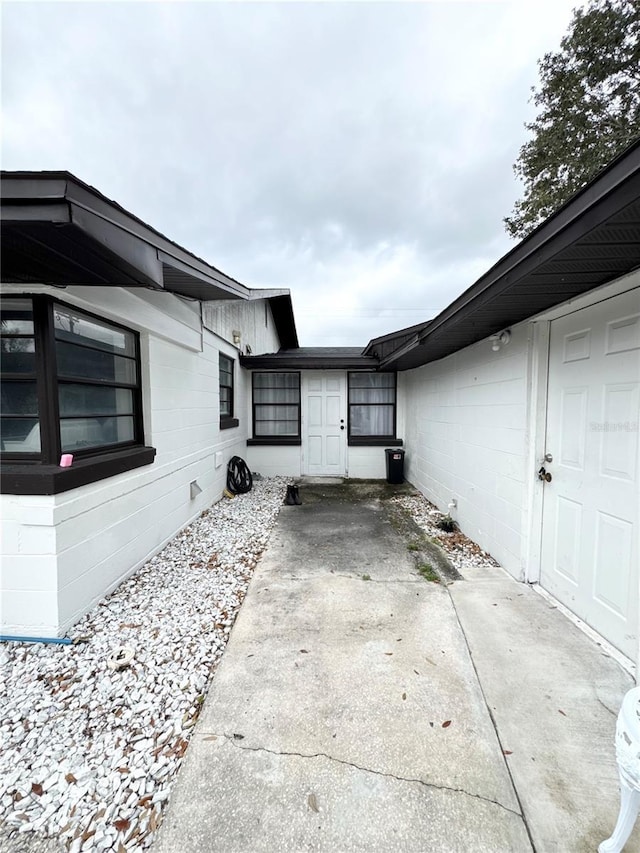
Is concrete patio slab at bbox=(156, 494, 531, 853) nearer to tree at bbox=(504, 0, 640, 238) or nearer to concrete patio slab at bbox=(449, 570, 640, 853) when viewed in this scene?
concrete patio slab at bbox=(449, 570, 640, 853)

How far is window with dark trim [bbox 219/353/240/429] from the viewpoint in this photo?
5.83m

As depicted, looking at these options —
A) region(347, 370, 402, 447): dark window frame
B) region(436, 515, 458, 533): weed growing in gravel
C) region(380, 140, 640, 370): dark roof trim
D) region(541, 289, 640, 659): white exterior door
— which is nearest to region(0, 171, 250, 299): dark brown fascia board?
region(380, 140, 640, 370): dark roof trim

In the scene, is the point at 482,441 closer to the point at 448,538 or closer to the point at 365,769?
the point at 448,538

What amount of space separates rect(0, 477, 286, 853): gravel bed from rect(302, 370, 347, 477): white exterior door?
4568mm

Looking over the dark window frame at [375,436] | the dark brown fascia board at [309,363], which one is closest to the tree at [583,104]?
the dark window frame at [375,436]

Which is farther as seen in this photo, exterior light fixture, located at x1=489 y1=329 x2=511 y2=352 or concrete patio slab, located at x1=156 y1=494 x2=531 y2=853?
exterior light fixture, located at x1=489 y1=329 x2=511 y2=352

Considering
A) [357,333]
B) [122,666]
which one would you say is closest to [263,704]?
[122,666]

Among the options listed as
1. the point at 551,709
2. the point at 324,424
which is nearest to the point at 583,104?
the point at 324,424

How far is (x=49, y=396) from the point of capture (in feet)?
7.39

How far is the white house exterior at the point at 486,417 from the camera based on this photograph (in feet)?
6.36

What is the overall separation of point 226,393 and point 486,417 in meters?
4.36

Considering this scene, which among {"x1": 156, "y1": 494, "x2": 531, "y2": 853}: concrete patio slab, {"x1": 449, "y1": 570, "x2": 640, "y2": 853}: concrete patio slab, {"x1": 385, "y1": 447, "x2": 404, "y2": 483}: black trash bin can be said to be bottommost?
{"x1": 449, "y1": 570, "x2": 640, "y2": 853}: concrete patio slab

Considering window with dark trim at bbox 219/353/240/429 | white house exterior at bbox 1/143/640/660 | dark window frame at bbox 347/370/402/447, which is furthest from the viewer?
dark window frame at bbox 347/370/402/447

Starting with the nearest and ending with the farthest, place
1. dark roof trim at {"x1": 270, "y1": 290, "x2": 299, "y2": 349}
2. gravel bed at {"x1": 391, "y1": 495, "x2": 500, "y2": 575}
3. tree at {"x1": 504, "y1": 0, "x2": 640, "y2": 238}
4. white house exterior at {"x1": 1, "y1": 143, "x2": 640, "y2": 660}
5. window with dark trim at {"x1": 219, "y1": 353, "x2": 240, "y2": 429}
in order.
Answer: white house exterior at {"x1": 1, "y1": 143, "x2": 640, "y2": 660} → gravel bed at {"x1": 391, "y1": 495, "x2": 500, "y2": 575} → window with dark trim at {"x1": 219, "y1": 353, "x2": 240, "y2": 429} → tree at {"x1": 504, "y1": 0, "x2": 640, "y2": 238} → dark roof trim at {"x1": 270, "y1": 290, "x2": 299, "y2": 349}
